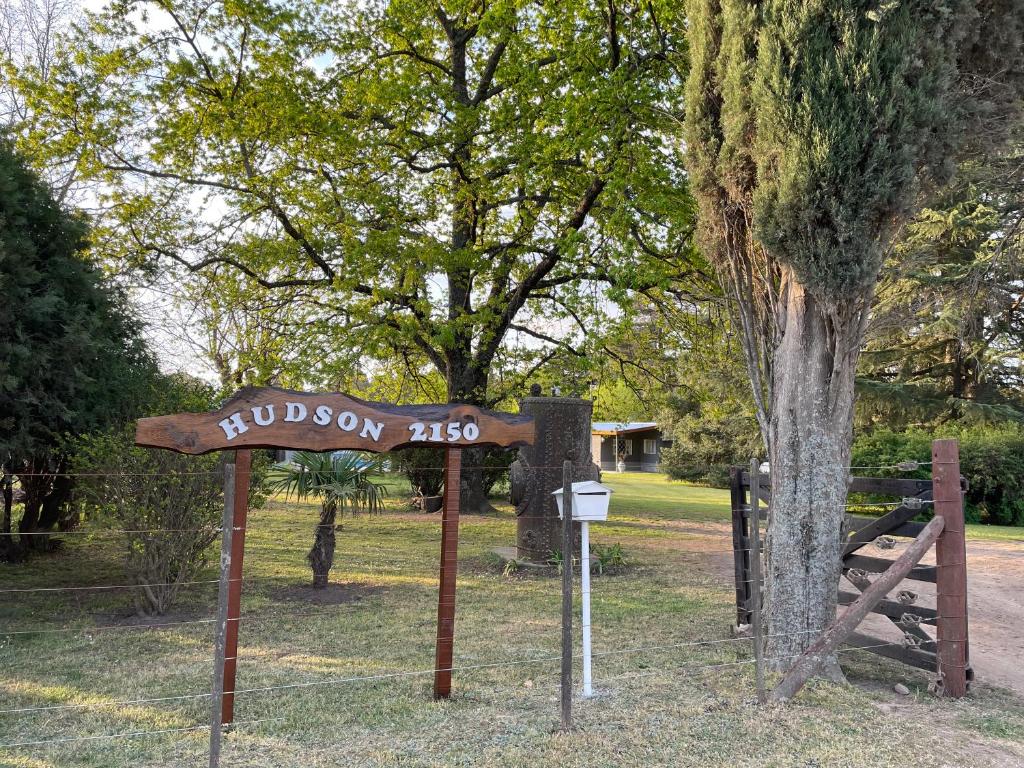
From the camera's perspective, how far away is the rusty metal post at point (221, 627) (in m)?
3.38

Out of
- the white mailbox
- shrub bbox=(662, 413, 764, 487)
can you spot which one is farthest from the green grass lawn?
shrub bbox=(662, 413, 764, 487)

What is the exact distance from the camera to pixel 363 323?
1310cm

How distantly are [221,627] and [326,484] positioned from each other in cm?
442

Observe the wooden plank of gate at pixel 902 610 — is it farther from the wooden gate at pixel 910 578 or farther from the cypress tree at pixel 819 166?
the cypress tree at pixel 819 166

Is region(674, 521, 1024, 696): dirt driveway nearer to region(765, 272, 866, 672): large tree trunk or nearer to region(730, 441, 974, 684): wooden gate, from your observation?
region(730, 441, 974, 684): wooden gate

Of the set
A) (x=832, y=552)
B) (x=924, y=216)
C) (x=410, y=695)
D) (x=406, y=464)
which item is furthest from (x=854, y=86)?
(x=924, y=216)

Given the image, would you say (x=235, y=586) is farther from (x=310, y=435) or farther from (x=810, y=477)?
(x=810, y=477)

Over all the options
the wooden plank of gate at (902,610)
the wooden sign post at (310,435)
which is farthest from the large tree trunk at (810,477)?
the wooden sign post at (310,435)

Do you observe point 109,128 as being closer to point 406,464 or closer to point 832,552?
point 406,464

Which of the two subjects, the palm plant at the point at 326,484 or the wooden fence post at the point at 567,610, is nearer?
the wooden fence post at the point at 567,610

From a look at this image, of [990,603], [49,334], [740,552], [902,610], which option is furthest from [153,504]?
[990,603]

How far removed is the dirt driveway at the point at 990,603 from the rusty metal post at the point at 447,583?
169 inches

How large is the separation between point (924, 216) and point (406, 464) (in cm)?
1579

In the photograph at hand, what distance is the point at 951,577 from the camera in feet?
16.6
